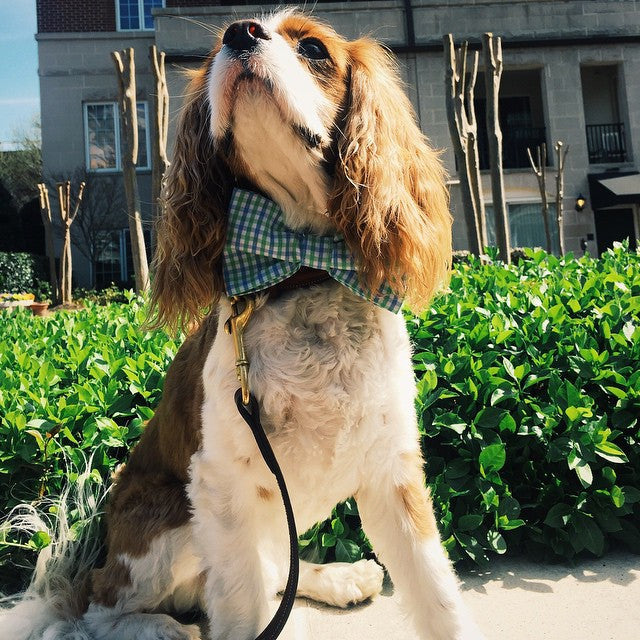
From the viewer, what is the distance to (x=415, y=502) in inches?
74.1

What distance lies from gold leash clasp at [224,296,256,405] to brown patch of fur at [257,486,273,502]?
0.99ft

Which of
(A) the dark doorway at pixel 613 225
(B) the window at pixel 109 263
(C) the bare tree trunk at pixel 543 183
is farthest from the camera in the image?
(A) the dark doorway at pixel 613 225

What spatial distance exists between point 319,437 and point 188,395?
22.7 inches

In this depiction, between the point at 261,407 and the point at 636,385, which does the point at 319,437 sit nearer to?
the point at 261,407

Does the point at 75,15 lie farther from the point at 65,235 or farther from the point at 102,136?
the point at 65,235

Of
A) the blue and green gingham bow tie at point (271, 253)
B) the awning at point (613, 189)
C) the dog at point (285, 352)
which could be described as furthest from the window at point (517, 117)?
the blue and green gingham bow tie at point (271, 253)

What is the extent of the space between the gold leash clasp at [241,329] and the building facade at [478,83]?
15547 millimetres

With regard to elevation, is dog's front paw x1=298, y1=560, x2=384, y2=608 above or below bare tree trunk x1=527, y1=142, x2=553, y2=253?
below

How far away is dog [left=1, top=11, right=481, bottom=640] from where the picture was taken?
71.1 inches

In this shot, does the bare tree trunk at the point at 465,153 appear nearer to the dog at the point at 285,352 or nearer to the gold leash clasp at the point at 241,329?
the dog at the point at 285,352

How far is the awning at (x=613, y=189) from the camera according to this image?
18.0 m

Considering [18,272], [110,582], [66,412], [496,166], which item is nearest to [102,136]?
[18,272]

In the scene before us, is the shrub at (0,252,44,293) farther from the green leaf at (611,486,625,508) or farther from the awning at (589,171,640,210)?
A: the green leaf at (611,486,625,508)

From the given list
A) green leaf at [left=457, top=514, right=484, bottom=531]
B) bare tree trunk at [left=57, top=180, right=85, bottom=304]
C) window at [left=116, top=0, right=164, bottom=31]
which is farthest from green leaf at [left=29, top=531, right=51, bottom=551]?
window at [left=116, top=0, right=164, bottom=31]
